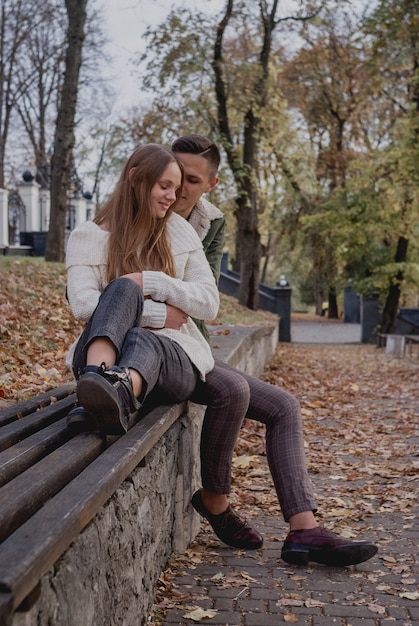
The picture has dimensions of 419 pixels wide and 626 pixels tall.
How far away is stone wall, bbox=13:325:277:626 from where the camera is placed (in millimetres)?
1881

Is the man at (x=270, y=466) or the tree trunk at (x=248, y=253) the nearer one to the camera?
the man at (x=270, y=466)

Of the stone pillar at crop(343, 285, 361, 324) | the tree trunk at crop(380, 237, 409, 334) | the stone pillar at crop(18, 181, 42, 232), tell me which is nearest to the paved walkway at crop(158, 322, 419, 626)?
the tree trunk at crop(380, 237, 409, 334)

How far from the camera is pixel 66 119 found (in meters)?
15.7

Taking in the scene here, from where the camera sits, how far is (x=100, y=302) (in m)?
3.20

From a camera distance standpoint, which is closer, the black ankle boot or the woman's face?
the black ankle boot

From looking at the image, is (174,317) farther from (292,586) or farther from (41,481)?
(41,481)

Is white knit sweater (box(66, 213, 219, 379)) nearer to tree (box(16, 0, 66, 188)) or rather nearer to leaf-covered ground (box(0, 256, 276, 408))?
leaf-covered ground (box(0, 256, 276, 408))

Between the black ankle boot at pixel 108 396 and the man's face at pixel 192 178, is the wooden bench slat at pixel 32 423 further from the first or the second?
the man's face at pixel 192 178

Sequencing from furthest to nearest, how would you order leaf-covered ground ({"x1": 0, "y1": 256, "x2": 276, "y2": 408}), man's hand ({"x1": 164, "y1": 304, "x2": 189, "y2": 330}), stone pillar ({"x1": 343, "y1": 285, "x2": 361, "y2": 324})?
stone pillar ({"x1": 343, "y1": 285, "x2": 361, "y2": 324}) → leaf-covered ground ({"x1": 0, "y1": 256, "x2": 276, "y2": 408}) → man's hand ({"x1": 164, "y1": 304, "x2": 189, "y2": 330})

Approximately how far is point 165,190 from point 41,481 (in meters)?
1.88

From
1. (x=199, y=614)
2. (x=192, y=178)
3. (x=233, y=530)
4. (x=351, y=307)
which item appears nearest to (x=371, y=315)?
(x=351, y=307)

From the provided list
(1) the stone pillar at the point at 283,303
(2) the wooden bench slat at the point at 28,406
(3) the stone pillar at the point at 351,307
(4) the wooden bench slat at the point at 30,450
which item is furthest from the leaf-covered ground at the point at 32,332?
(3) the stone pillar at the point at 351,307

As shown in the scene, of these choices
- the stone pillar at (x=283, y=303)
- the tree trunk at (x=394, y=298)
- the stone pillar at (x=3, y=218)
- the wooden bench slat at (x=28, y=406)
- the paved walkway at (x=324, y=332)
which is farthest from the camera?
the paved walkway at (x=324, y=332)

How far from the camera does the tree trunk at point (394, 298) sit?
24594 mm
